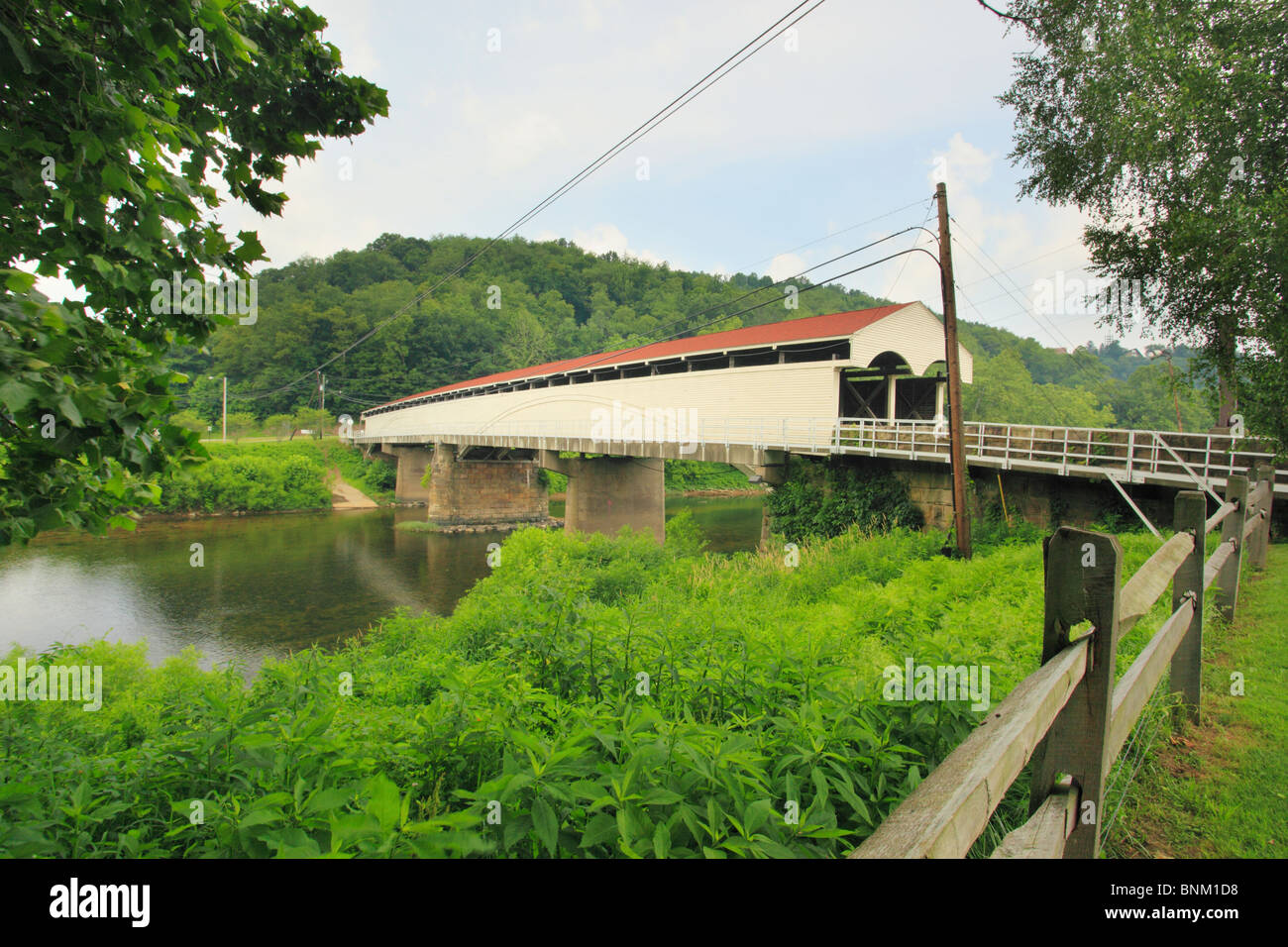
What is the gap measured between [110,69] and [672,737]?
4.20 metres

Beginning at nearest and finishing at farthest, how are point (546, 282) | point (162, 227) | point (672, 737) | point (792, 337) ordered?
point (672, 737) → point (162, 227) → point (792, 337) → point (546, 282)

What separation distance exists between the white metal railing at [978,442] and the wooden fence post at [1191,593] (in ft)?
26.1

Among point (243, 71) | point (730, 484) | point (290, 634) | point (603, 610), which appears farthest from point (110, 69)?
point (730, 484)

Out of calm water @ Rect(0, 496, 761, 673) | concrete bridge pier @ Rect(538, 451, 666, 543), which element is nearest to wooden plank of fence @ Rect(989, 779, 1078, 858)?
calm water @ Rect(0, 496, 761, 673)

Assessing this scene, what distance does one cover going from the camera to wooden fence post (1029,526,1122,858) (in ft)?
6.97

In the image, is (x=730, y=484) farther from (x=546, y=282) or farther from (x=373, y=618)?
(x=546, y=282)

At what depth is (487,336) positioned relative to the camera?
80.8m

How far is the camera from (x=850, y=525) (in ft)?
58.2

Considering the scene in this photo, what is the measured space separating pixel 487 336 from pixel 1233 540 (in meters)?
80.9

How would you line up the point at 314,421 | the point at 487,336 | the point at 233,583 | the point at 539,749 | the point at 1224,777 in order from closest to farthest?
the point at 539,749 < the point at 1224,777 < the point at 233,583 < the point at 314,421 < the point at 487,336

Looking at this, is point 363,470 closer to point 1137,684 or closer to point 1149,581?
point 1149,581

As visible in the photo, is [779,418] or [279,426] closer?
[779,418]

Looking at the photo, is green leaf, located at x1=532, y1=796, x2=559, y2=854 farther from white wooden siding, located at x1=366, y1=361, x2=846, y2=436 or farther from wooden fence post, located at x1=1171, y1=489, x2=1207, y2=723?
white wooden siding, located at x1=366, y1=361, x2=846, y2=436

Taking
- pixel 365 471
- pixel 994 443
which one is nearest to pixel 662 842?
pixel 994 443
